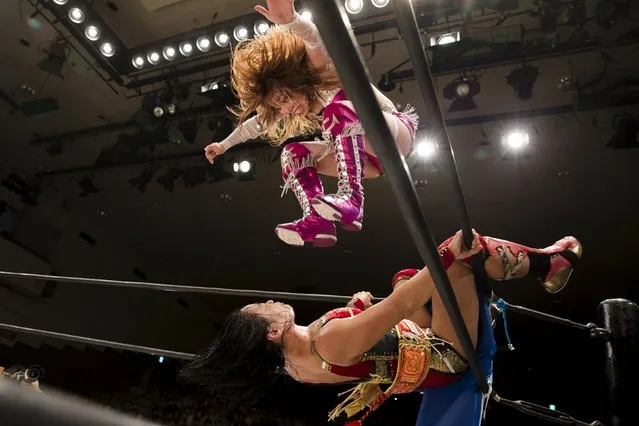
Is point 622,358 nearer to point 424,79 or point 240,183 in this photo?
point 424,79

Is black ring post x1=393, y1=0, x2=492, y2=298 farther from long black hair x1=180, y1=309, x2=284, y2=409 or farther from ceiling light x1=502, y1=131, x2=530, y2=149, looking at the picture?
ceiling light x1=502, y1=131, x2=530, y2=149

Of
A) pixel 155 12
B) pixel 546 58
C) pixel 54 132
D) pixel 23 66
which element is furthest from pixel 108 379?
pixel 546 58

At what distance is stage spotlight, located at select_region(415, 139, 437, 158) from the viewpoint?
12.9ft

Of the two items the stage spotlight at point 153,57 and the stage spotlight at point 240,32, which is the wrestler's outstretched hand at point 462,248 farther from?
the stage spotlight at point 153,57

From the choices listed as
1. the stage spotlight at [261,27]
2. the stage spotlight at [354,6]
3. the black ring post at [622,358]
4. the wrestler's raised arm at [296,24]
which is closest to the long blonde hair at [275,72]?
the wrestler's raised arm at [296,24]

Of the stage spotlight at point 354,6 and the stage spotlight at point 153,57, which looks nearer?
the stage spotlight at point 354,6

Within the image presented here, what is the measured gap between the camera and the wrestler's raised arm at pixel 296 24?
903mm

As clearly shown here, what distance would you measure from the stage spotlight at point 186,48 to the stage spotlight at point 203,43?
71mm

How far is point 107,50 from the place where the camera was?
3861 mm

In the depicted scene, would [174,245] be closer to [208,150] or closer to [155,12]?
[155,12]

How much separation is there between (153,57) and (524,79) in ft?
8.81

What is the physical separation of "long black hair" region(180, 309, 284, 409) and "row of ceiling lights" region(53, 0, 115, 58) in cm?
318

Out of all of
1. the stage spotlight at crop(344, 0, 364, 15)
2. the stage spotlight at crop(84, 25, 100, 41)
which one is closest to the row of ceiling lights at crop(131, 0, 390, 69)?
the stage spotlight at crop(344, 0, 364, 15)

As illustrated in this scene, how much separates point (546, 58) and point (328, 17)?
11.5 ft
